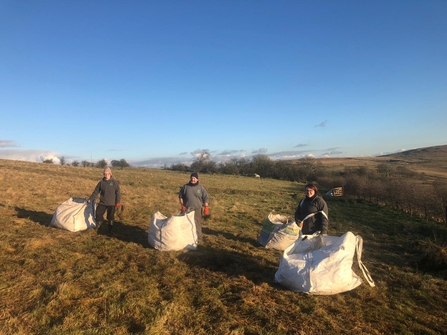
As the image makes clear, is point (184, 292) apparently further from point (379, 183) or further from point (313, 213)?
point (379, 183)

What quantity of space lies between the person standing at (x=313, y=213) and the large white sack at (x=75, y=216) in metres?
5.25

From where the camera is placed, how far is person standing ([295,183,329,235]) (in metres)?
5.30

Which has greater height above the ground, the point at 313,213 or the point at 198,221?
the point at 313,213

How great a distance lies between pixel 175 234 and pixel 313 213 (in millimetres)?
2756

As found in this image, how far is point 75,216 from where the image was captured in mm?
7168

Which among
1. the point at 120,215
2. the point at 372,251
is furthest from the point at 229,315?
the point at 120,215

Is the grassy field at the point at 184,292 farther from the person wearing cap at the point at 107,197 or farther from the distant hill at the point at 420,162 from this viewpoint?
the distant hill at the point at 420,162

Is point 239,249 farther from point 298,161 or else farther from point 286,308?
point 298,161

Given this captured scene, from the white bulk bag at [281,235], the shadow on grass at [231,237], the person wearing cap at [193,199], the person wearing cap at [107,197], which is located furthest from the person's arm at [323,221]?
the person wearing cap at [107,197]

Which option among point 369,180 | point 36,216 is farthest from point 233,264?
point 369,180

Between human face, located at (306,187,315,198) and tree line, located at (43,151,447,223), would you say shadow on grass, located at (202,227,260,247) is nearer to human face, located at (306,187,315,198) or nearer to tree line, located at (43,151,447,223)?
human face, located at (306,187,315,198)

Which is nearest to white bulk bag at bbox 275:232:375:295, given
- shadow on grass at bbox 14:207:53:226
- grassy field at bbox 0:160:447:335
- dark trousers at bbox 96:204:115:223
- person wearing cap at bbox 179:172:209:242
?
grassy field at bbox 0:160:447:335

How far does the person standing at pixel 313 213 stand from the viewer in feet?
17.4

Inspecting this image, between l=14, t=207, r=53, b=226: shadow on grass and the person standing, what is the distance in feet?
22.0
